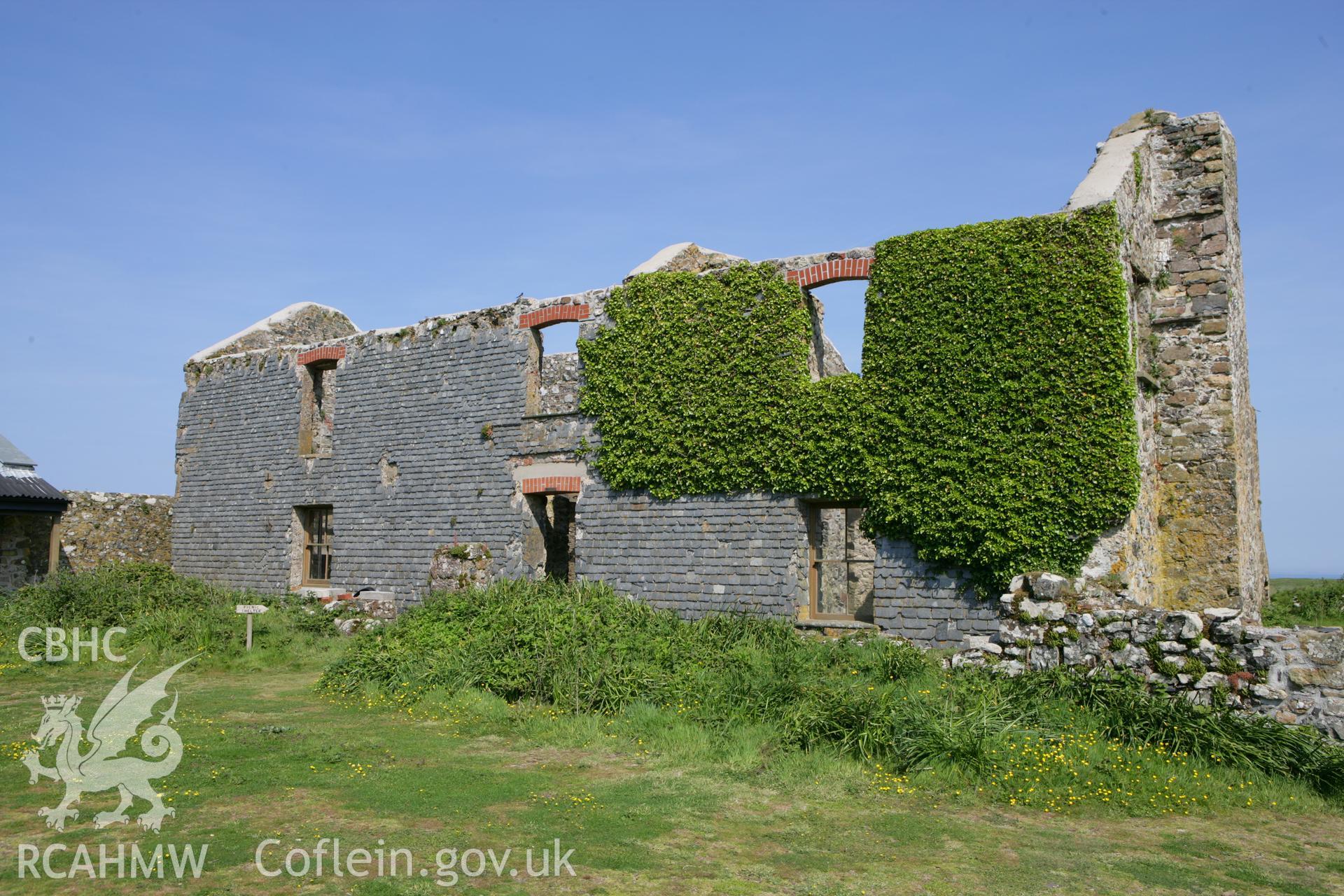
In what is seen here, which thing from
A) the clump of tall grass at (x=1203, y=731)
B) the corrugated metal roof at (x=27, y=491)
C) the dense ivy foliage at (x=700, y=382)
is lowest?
the clump of tall grass at (x=1203, y=731)

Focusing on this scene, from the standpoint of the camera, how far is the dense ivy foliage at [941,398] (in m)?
10.8

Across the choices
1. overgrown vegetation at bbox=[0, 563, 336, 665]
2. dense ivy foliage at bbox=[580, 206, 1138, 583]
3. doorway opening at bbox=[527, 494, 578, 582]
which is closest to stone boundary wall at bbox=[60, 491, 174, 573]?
overgrown vegetation at bbox=[0, 563, 336, 665]

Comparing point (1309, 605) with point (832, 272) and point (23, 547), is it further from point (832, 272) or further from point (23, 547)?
point (23, 547)

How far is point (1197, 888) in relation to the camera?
17.7 ft

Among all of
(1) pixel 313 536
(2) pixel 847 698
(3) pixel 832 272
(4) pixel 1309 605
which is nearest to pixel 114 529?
(1) pixel 313 536

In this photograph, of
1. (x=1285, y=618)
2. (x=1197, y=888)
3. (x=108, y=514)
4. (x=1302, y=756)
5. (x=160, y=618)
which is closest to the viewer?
(x=1197, y=888)

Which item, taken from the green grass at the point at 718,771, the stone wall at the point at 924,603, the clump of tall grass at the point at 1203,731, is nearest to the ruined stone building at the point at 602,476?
the stone wall at the point at 924,603

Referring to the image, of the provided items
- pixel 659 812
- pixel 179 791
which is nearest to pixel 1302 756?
pixel 659 812

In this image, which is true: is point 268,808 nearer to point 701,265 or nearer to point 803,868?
point 803,868

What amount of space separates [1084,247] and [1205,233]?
317 centimetres

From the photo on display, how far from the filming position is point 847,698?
856cm

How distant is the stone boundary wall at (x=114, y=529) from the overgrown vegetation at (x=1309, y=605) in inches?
847

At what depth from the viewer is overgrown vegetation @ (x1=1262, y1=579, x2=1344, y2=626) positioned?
15.7 metres

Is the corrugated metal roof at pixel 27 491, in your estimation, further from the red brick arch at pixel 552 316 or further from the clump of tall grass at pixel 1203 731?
the clump of tall grass at pixel 1203 731
